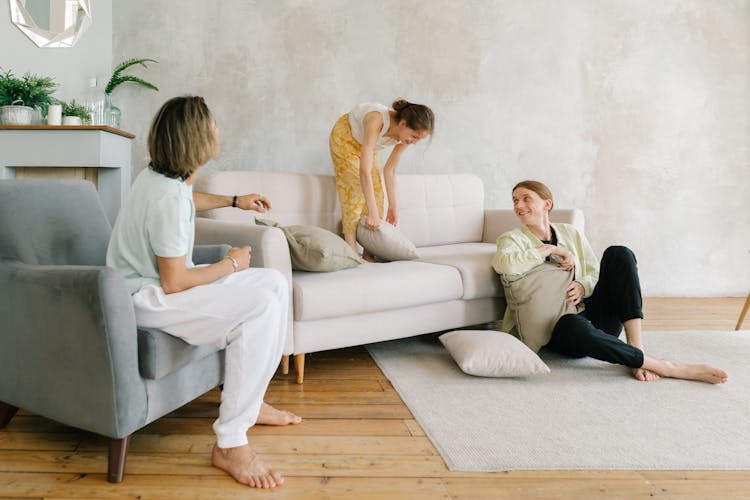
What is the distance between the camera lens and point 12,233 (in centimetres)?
164

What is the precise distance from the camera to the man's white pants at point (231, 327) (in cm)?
148

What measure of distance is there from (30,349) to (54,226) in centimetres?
39

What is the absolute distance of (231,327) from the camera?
1501mm

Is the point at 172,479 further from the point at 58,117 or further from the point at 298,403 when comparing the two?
the point at 58,117

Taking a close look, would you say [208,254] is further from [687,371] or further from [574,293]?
[687,371]

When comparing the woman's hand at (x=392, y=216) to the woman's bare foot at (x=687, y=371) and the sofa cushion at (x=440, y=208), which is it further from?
the woman's bare foot at (x=687, y=371)

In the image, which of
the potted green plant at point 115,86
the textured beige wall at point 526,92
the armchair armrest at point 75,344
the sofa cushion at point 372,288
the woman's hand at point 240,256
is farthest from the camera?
the textured beige wall at point 526,92

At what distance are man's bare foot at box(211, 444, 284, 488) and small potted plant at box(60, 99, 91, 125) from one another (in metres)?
2.42

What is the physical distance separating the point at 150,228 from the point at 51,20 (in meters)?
1.22

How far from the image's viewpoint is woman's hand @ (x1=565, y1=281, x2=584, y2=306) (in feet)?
8.21

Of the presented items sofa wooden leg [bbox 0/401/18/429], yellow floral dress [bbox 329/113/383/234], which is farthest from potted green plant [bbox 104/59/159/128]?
sofa wooden leg [bbox 0/401/18/429]

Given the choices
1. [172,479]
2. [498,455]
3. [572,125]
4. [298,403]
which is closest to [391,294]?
[298,403]

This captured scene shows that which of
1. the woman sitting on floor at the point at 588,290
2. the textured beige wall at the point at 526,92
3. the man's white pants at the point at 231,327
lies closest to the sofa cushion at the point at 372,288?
the woman sitting on floor at the point at 588,290

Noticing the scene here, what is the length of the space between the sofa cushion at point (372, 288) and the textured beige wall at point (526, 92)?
55.9 inches
